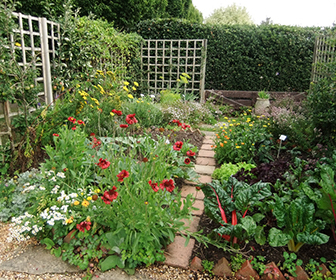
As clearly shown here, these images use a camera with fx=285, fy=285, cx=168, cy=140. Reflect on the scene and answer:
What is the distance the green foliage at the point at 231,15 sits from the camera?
22.9 meters

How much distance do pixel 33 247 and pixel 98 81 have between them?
3.02m

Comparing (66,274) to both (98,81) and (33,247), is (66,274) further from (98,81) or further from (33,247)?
(98,81)

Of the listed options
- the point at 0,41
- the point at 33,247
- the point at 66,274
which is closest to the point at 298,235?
the point at 66,274

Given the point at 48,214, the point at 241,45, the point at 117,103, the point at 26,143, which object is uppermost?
the point at 241,45

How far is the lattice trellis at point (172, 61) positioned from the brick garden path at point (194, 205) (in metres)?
3.69

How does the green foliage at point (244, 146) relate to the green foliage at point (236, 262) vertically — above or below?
above

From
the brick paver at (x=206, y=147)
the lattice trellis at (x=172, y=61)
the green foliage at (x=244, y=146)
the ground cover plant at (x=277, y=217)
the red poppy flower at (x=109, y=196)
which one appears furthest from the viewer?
the lattice trellis at (x=172, y=61)

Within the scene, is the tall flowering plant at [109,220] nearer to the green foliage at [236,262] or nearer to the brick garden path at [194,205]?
the brick garden path at [194,205]

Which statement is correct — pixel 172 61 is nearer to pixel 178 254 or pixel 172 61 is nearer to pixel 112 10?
pixel 112 10

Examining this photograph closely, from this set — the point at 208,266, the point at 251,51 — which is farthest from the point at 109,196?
the point at 251,51

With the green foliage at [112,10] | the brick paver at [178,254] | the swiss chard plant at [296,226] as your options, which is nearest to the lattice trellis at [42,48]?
the green foliage at [112,10]

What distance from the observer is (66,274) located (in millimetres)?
1894

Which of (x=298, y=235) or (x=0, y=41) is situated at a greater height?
(x=0, y=41)

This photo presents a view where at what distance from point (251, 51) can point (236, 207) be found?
7.07m
